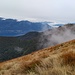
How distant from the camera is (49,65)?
9438 millimetres

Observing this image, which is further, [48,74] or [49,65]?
[49,65]

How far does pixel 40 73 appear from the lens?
27.4ft

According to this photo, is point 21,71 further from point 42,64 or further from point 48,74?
point 48,74

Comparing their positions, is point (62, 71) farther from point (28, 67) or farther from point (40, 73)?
point (28, 67)

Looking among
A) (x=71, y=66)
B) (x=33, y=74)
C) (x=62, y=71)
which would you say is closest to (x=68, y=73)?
(x=62, y=71)

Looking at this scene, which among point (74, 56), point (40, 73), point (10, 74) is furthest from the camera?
point (10, 74)

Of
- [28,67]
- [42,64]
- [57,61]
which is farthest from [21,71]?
[57,61]

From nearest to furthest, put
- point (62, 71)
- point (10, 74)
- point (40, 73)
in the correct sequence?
point (62, 71)
point (40, 73)
point (10, 74)

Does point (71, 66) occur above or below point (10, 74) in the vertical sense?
above

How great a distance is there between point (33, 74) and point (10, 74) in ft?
5.15

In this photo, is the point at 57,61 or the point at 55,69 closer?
the point at 55,69

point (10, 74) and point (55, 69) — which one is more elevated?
point (55, 69)

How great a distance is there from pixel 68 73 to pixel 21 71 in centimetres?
285

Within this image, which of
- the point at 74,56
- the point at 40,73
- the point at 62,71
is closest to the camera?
the point at 62,71
